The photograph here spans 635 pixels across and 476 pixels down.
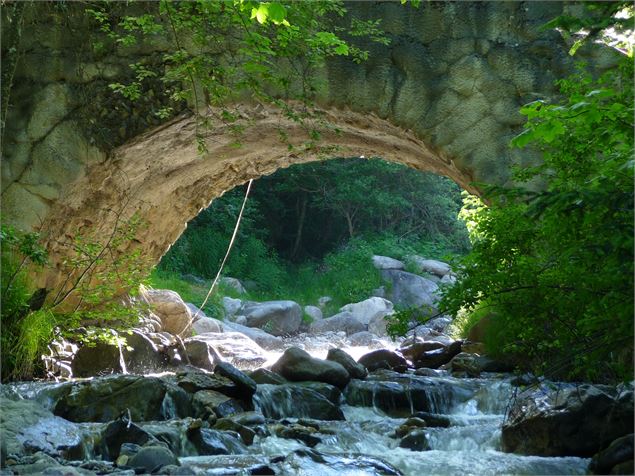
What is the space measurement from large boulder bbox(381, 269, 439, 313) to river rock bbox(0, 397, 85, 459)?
12791 mm

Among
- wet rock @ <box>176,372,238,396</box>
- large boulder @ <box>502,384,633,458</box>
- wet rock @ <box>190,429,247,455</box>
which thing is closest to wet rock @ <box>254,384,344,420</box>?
wet rock @ <box>176,372,238,396</box>

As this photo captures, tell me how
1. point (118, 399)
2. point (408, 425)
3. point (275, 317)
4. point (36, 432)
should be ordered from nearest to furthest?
1. point (36, 432)
2. point (118, 399)
3. point (408, 425)
4. point (275, 317)

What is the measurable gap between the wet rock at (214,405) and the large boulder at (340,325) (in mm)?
8762

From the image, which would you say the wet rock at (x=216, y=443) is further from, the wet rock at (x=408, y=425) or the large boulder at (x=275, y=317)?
the large boulder at (x=275, y=317)

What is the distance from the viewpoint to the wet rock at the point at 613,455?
12.6ft

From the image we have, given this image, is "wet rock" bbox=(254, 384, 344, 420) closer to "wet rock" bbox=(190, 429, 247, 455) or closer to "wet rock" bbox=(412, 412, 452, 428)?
"wet rock" bbox=(412, 412, 452, 428)

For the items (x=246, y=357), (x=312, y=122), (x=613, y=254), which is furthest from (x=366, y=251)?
(x=613, y=254)

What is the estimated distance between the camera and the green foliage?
233 centimetres

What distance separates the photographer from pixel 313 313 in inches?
637

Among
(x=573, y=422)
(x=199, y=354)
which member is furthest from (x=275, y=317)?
(x=573, y=422)

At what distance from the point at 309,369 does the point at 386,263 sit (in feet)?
39.3

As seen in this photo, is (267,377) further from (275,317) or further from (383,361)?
(275,317)

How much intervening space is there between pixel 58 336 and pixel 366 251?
1277cm

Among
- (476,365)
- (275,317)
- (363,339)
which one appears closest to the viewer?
(476,365)
